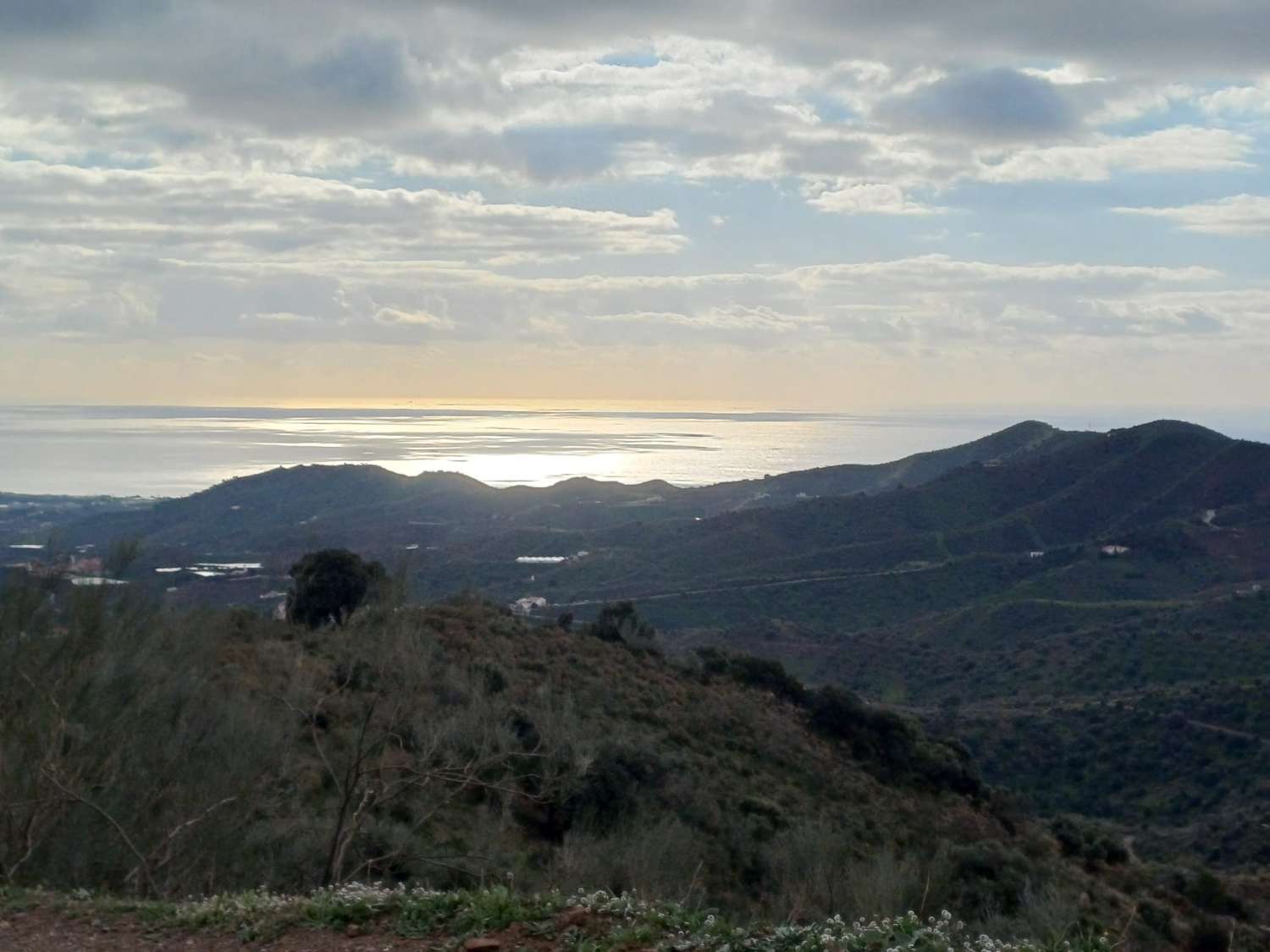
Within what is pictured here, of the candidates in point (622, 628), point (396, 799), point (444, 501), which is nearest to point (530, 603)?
point (622, 628)

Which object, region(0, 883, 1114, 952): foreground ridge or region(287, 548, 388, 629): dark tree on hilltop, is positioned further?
region(287, 548, 388, 629): dark tree on hilltop

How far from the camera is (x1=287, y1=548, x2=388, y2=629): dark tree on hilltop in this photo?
25922 millimetres

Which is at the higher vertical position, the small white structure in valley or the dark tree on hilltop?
the dark tree on hilltop

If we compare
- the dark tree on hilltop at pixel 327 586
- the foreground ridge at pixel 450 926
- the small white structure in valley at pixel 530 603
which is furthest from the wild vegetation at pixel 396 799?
the small white structure in valley at pixel 530 603

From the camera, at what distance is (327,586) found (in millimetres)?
A: 26234

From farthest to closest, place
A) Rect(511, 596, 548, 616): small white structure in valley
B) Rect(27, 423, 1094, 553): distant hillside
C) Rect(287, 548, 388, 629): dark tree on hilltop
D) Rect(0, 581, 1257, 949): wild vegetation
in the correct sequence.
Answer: Rect(27, 423, 1094, 553): distant hillside < Rect(511, 596, 548, 616): small white structure in valley < Rect(287, 548, 388, 629): dark tree on hilltop < Rect(0, 581, 1257, 949): wild vegetation

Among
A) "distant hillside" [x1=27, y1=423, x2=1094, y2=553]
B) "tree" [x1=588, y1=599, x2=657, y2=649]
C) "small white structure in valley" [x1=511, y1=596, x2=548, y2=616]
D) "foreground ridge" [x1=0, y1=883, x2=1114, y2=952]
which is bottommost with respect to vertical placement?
"small white structure in valley" [x1=511, y1=596, x2=548, y2=616]

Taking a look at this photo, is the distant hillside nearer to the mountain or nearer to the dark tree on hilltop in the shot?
the mountain

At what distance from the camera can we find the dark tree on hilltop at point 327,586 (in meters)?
25.9

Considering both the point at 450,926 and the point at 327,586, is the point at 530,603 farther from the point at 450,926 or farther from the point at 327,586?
the point at 450,926

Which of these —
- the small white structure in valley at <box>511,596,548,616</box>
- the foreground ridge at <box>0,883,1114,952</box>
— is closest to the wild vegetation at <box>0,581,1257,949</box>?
the foreground ridge at <box>0,883,1114,952</box>

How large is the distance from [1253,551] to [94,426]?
10421 cm

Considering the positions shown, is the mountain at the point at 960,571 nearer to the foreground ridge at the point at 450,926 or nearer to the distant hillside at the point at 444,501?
the distant hillside at the point at 444,501

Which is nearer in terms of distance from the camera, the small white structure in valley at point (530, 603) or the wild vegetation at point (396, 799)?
the wild vegetation at point (396, 799)
